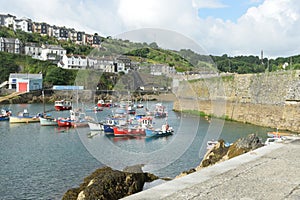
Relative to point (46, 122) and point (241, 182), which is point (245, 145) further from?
point (46, 122)

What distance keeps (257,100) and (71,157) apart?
21060 millimetres

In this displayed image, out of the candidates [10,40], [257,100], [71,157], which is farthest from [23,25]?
[71,157]

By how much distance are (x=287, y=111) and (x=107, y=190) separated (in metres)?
24.0

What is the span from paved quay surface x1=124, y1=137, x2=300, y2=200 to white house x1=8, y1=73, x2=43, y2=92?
64.3m

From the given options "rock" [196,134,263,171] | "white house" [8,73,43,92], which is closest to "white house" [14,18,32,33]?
"white house" [8,73,43,92]

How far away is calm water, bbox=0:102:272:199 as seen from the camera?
1253 centimetres

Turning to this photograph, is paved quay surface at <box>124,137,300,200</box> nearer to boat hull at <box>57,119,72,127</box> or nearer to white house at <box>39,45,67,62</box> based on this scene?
boat hull at <box>57,119,72,127</box>

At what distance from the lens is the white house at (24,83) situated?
6700cm

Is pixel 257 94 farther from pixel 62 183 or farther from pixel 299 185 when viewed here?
pixel 299 185

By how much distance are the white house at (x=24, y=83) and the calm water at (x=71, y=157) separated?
42.2 metres

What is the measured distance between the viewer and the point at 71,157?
1784cm

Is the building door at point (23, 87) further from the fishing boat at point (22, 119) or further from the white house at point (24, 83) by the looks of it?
the fishing boat at point (22, 119)

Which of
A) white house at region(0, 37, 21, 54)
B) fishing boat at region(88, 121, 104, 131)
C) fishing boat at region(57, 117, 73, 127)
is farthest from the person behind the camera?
white house at region(0, 37, 21, 54)

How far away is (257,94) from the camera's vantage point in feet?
111
